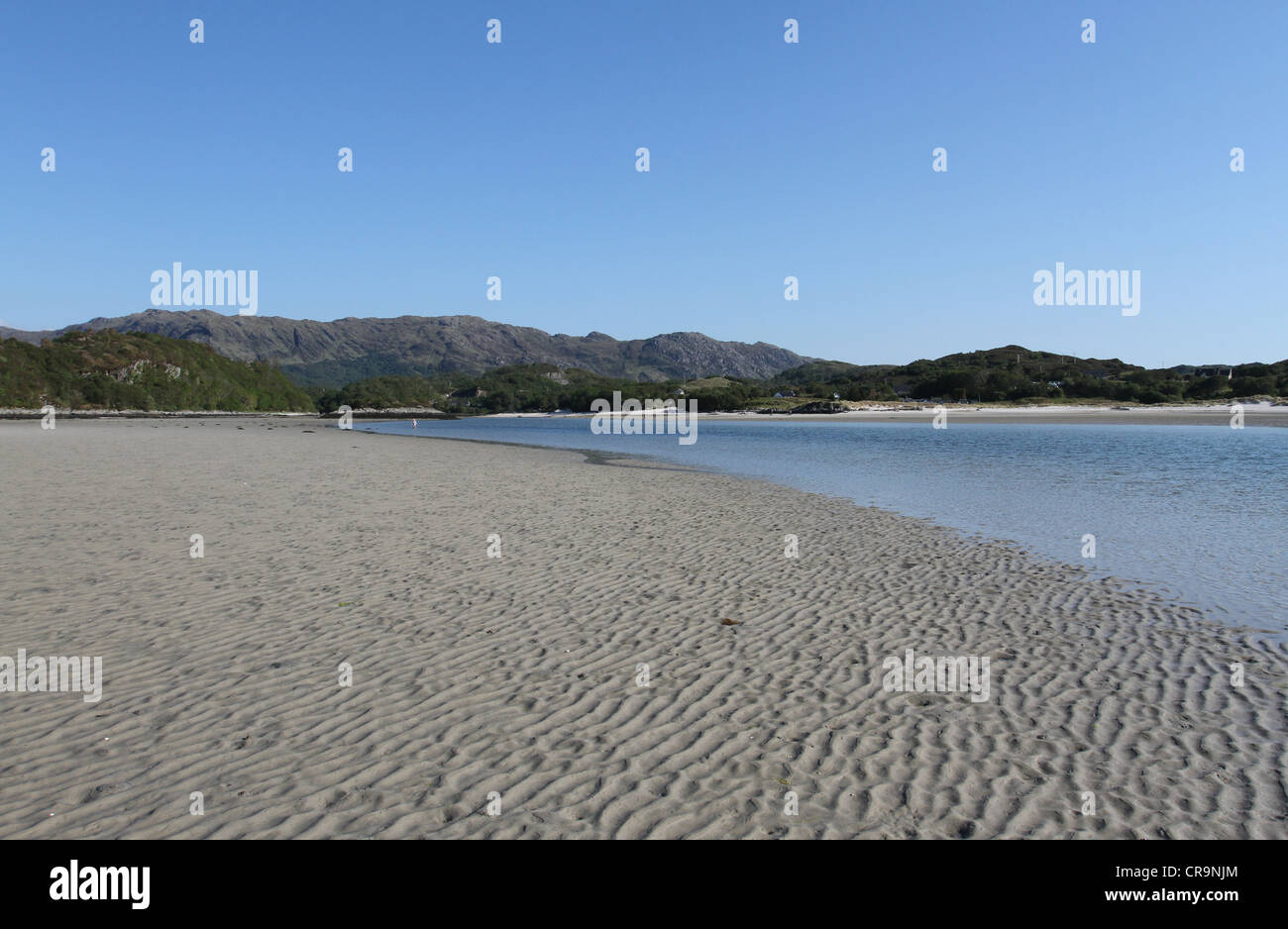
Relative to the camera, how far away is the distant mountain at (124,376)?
13312 cm

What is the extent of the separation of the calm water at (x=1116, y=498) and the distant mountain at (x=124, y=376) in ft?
478

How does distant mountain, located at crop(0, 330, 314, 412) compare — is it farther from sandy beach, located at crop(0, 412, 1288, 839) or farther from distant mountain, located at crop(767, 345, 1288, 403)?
sandy beach, located at crop(0, 412, 1288, 839)

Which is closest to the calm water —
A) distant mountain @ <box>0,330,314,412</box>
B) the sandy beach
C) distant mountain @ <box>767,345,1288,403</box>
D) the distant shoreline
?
the sandy beach

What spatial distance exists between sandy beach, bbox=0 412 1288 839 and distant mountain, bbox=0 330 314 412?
158 meters

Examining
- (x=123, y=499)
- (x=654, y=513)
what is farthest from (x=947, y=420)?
(x=123, y=499)

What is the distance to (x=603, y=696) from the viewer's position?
650 centimetres

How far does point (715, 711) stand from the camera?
621 cm

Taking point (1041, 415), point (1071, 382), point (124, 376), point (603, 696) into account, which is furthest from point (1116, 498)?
point (124, 376)

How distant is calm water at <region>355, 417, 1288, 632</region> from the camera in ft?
39.9

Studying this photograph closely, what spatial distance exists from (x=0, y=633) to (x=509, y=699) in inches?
241

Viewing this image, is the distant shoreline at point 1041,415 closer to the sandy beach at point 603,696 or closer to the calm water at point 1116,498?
the calm water at point 1116,498

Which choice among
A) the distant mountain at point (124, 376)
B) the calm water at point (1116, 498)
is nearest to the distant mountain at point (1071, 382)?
the calm water at point (1116, 498)

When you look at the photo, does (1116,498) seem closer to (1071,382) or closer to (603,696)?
(603,696)

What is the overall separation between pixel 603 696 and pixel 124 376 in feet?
604
